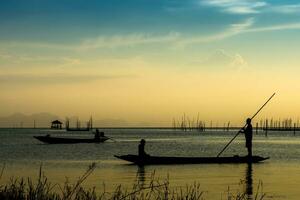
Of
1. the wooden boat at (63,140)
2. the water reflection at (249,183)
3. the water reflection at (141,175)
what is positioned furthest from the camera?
the wooden boat at (63,140)

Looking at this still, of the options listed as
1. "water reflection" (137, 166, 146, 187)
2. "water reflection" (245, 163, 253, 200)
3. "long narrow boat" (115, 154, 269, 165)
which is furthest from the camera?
"long narrow boat" (115, 154, 269, 165)

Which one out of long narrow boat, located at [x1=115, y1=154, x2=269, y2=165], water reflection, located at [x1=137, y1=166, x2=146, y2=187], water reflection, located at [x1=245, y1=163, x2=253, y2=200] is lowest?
water reflection, located at [x1=137, y1=166, x2=146, y2=187]

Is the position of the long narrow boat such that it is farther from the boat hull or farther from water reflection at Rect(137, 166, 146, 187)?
the boat hull

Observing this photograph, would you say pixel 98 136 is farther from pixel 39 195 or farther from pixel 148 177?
pixel 39 195

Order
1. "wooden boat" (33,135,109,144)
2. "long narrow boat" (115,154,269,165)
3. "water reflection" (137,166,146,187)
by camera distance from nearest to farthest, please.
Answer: "water reflection" (137,166,146,187)
"long narrow boat" (115,154,269,165)
"wooden boat" (33,135,109,144)

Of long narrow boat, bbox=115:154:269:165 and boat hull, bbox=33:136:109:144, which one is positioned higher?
long narrow boat, bbox=115:154:269:165

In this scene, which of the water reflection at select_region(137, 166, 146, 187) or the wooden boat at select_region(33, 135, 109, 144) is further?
the wooden boat at select_region(33, 135, 109, 144)

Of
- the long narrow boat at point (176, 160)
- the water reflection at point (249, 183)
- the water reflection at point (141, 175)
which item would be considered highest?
the long narrow boat at point (176, 160)

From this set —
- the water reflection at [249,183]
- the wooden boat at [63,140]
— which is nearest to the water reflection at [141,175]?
the water reflection at [249,183]

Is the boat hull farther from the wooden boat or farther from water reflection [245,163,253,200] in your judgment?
water reflection [245,163,253,200]

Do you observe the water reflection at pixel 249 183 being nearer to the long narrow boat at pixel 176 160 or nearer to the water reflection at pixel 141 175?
the long narrow boat at pixel 176 160

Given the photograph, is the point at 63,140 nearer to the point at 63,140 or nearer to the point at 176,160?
the point at 63,140

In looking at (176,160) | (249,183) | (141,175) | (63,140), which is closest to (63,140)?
(63,140)

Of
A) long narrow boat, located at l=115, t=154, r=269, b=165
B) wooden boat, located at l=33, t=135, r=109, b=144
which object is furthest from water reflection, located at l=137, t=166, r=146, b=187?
wooden boat, located at l=33, t=135, r=109, b=144
